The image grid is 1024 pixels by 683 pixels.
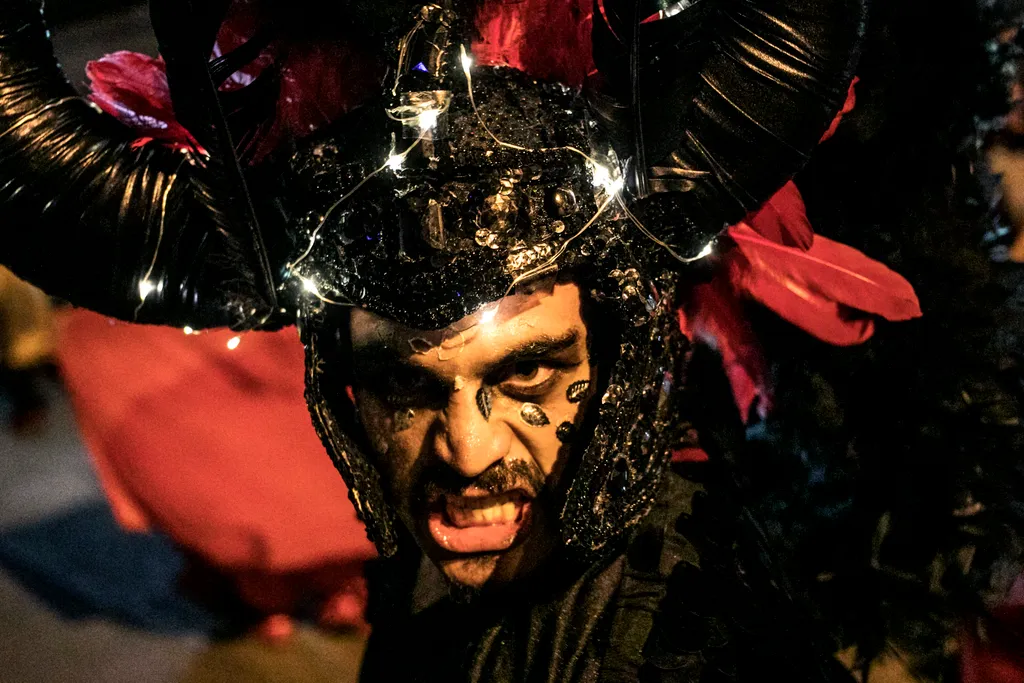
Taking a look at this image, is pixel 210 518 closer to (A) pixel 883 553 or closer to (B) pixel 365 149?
(B) pixel 365 149

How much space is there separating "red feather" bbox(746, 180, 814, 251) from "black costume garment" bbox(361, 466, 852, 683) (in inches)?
22.8

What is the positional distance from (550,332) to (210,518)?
73.5 inches

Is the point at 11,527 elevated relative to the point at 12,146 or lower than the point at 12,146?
lower

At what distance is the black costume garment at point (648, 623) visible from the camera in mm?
1210

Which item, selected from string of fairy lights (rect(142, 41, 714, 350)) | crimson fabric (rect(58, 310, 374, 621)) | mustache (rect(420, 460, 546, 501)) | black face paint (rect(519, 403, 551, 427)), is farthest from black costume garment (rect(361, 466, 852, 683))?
crimson fabric (rect(58, 310, 374, 621))

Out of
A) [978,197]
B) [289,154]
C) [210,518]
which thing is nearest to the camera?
[289,154]

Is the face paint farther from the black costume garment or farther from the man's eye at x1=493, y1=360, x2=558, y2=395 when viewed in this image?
the black costume garment

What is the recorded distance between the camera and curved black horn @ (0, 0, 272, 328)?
1.15 metres

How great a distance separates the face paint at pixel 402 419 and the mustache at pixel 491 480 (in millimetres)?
97

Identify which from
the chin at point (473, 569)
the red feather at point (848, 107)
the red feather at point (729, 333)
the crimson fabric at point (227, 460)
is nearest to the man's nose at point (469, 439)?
the chin at point (473, 569)

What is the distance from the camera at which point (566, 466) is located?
1273 mm

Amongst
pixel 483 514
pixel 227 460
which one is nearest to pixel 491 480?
pixel 483 514

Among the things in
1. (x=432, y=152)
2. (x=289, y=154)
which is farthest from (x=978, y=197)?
(x=289, y=154)

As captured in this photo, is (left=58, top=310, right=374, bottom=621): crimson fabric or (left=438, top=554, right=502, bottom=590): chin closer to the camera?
(left=438, top=554, right=502, bottom=590): chin
